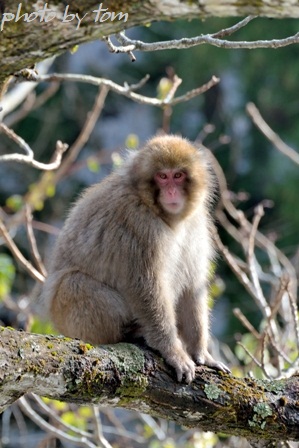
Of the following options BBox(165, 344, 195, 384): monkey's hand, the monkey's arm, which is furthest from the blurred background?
BBox(165, 344, 195, 384): monkey's hand

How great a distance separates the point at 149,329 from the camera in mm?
4660

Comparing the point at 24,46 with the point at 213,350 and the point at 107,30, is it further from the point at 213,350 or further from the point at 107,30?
the point at 213,350

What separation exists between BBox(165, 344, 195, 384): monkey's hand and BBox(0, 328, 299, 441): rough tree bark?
0.03 meters

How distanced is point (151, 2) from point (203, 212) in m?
2.98

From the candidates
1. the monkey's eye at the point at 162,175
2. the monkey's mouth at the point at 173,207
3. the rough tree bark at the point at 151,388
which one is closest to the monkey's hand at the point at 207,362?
the rough tree bark at the point at 151,388

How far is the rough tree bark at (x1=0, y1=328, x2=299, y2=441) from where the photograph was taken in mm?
3400

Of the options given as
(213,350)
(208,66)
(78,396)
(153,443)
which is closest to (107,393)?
(78,396)

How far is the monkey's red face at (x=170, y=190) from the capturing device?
5020mm

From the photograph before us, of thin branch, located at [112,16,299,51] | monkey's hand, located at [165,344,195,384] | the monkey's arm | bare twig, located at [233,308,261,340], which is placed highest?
thin branch, located at [112,16,299,51]

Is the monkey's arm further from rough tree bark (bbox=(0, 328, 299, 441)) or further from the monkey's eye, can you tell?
the monkey's eye

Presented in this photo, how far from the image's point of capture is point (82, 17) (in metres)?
2.60

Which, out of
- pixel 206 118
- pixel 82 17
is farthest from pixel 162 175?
pixel 206 118

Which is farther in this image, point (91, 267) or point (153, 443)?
point (153, 443)

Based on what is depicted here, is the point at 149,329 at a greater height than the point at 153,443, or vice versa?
the point at 149,329
